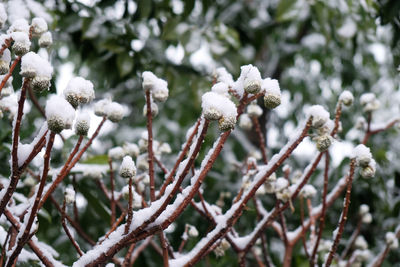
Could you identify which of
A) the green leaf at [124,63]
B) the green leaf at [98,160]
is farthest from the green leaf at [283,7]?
the green leaf at [98,160]

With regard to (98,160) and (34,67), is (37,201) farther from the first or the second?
(98,160)

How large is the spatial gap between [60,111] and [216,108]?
0.22 m

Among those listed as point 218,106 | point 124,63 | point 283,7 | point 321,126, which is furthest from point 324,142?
point 283,7

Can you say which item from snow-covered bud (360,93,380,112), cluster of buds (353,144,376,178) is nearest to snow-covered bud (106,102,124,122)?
cluster of buds (353,144,376,178)

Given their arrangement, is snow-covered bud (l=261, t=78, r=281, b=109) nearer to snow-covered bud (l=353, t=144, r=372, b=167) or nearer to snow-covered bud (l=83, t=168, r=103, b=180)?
snow-covered bud (l=353, t=144, r=372, b=167)

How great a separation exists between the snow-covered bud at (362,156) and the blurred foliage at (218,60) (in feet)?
1.51

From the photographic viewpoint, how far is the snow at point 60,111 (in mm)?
677

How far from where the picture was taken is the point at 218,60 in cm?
228

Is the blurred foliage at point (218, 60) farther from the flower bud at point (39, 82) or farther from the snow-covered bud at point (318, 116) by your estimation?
the flower bud at point (39, 82)

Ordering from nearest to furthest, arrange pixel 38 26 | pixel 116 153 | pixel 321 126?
pixel 321 126
pixel 38 26
pixel 116 153

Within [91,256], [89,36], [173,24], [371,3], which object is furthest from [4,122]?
[371,3]

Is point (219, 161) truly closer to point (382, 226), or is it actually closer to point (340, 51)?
point (382, 226)

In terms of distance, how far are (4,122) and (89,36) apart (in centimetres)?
49

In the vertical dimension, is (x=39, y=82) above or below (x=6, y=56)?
below
